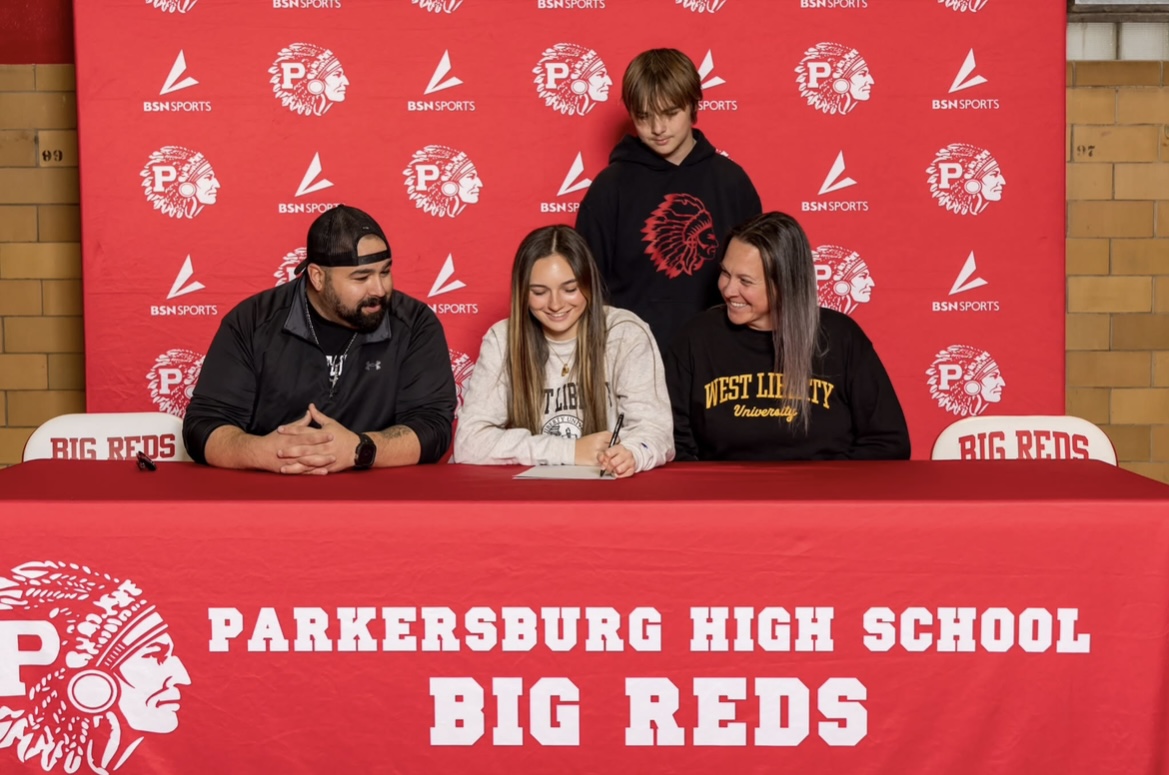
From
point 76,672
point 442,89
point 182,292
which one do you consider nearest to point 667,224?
point 442,89

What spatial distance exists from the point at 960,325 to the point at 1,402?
291 cm

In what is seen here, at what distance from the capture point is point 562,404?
2.12 meters

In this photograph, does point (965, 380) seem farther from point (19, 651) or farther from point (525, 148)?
point (19, 651)

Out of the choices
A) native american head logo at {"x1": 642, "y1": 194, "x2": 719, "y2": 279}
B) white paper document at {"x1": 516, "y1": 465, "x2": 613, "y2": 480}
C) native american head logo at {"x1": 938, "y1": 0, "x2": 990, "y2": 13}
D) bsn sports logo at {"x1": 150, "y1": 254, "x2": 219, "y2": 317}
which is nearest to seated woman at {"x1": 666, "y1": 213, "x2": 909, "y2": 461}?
white paper document at {"x1": 516, "y1": 465, "x2": 613, "y2": 480}

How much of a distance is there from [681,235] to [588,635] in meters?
1.54

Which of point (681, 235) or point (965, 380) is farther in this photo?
point (965, 380)

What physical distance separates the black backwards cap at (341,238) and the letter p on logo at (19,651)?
848mm

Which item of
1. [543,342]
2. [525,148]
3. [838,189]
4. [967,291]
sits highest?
[525,148]

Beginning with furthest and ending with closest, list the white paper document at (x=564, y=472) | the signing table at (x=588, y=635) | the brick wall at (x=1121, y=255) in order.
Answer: the brick wall at (x=1121, y=255) → the white paper document at (x=564, y=472) → the signing table at (x=588, y=635)

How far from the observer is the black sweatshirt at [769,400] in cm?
212

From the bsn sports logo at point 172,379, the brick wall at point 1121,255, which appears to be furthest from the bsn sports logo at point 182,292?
the brick wall at point 1121,255

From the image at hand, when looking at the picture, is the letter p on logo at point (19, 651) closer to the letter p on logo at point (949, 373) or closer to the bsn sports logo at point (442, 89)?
the bsn sports logo at point (442, 89)

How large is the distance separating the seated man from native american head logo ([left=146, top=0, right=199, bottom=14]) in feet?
4.78

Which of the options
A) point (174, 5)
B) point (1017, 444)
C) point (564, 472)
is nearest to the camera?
point (564, 472)
